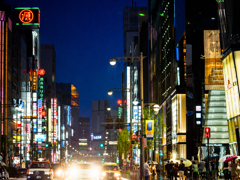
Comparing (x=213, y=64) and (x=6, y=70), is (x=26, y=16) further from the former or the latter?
(x=213, y=64)

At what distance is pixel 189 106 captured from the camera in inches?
2120

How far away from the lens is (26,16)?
516ft

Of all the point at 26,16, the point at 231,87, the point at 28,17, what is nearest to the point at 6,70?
the point at 28,17

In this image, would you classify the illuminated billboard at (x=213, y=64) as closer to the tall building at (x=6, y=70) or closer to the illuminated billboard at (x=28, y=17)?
the tall building at (x=6, y=70)

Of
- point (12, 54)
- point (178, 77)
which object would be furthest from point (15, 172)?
point (12, 54)

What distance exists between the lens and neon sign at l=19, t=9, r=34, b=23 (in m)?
156

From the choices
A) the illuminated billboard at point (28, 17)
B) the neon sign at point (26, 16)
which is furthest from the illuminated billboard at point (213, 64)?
the neon sign at point (26, 16)

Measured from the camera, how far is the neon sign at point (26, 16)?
156300 mm

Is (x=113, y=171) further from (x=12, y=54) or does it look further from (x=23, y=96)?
(x=23, y=96)

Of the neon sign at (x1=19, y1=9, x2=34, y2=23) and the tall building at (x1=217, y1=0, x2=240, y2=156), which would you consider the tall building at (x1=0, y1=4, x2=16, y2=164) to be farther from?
the tall building at (x1=217, y1=0, x2=240, y2=156)

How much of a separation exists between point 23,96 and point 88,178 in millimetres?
91226

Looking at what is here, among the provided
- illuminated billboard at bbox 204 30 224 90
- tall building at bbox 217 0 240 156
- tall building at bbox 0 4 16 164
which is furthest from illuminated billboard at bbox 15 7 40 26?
tall building at bbox 217 0 240 156

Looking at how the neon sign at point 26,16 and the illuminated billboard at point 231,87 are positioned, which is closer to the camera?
the illuminated billboard at point 231,87

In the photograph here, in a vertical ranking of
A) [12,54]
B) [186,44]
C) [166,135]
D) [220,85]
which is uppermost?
[12,54]
